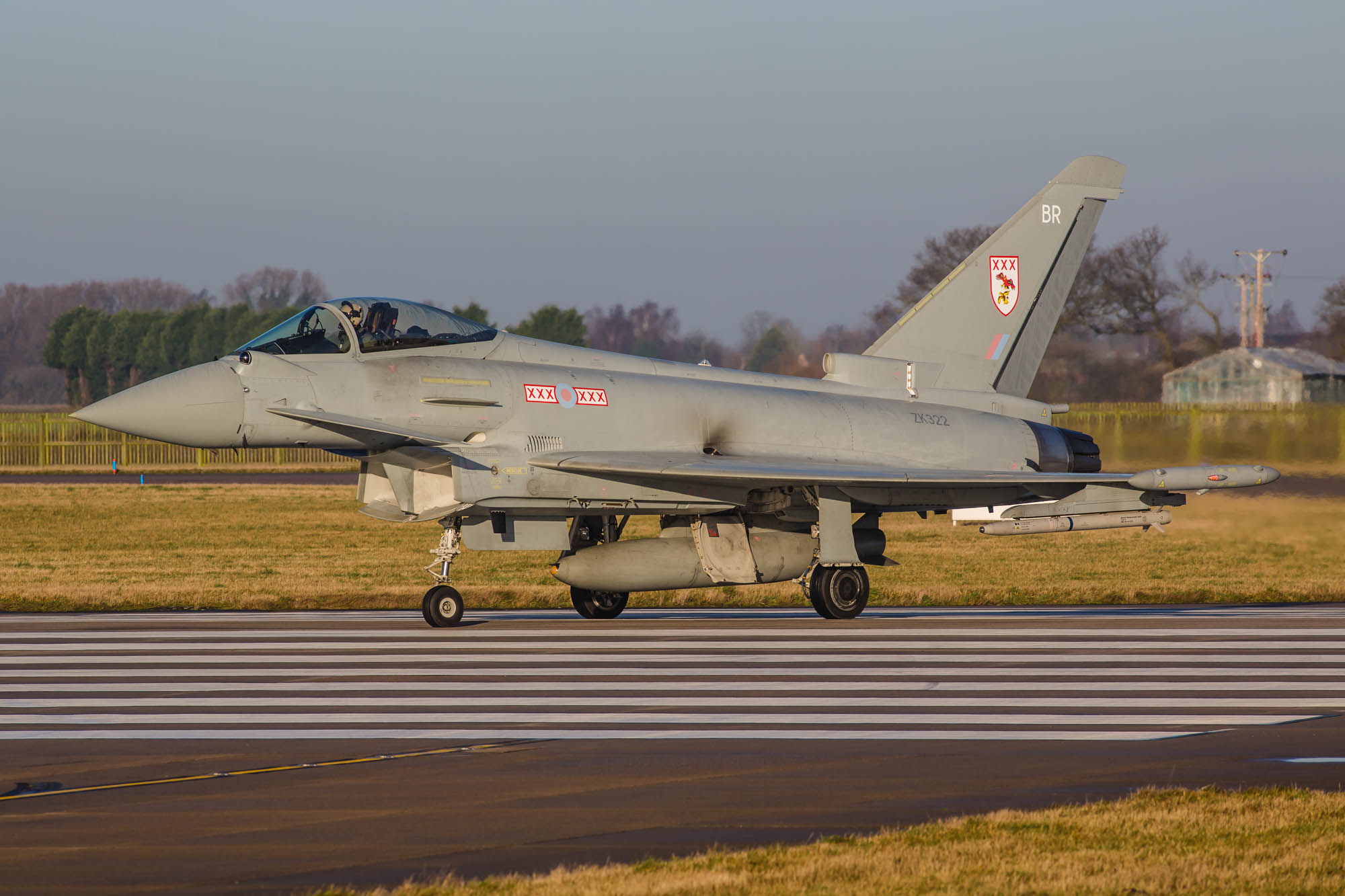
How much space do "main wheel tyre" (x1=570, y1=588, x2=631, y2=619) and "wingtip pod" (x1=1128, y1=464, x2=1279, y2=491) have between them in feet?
18.7

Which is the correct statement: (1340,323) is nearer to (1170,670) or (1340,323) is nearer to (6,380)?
(1170,670)

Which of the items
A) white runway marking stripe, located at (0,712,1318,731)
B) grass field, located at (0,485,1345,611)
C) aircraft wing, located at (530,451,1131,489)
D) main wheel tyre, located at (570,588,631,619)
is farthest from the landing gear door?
white runway marking stripe, located at (0,712,1318,731)

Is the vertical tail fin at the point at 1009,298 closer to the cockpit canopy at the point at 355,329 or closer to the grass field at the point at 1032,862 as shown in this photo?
the cockpit canopy at the point at 355,329

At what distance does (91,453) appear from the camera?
58.3 meters

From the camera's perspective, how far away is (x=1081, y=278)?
212ft

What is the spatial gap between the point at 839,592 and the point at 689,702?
5.61 meters

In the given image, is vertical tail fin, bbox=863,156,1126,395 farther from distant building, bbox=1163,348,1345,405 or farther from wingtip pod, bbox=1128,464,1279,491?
distant building, bbox=1163,348,1345,405

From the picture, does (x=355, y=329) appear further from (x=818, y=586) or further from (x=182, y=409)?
(x=818, y=586)

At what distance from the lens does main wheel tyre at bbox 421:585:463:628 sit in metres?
15.1

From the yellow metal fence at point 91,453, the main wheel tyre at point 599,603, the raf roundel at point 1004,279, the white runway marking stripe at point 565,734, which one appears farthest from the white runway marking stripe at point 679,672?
the yellow metal fence at point 91,453

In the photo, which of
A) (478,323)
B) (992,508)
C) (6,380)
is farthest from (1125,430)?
(6,380)

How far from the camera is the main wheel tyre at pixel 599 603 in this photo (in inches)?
648

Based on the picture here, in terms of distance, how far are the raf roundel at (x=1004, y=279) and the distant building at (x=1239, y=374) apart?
39342 mm

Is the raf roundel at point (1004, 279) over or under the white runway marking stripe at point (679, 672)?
over
